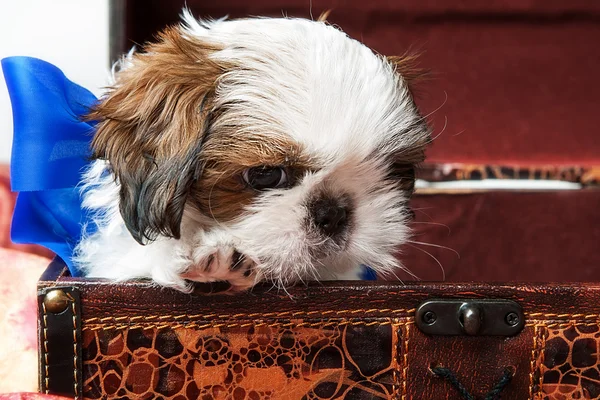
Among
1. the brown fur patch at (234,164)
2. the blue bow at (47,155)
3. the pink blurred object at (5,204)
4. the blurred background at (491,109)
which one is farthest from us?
the blurred background at (491,109)

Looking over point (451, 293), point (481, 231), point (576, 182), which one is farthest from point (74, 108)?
point (576, 182)

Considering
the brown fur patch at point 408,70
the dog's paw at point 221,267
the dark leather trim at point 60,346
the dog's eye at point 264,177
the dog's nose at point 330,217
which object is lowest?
the dark leather trim at point 60,346

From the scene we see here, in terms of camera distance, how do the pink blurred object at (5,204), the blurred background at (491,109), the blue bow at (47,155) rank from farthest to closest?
the blurred background at (491,109) → the pink blurred object at (5,204) → the blue bow at (47,155)

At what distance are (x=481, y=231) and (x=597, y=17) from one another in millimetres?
660

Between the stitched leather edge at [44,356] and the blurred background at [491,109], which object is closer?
the stitched leather edge at [44,356]

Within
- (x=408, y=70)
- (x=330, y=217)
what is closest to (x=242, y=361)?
(x=330, y=217)

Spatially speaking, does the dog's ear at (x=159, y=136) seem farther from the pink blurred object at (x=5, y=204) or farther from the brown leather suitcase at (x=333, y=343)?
the pink blurred object at (x=5, y=204)

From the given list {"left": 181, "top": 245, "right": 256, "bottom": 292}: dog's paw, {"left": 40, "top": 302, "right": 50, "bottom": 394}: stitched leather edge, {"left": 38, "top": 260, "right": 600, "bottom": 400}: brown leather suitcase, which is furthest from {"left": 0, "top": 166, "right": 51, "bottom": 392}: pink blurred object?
{"left": 181, "top": 245, "right": 256, "bottom": 292}: dog's paw

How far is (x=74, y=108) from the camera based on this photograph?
1.07m

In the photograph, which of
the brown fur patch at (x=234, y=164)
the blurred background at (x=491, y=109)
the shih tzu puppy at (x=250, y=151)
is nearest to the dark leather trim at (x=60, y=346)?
the shih tzu puppy at (x=250, y=151)

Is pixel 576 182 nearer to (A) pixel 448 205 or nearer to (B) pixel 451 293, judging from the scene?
(A) pixel 448 205

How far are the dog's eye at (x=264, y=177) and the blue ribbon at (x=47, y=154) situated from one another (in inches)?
10.4

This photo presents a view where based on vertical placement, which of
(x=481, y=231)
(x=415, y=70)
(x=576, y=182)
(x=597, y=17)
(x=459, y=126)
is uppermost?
(x=597, y=17)

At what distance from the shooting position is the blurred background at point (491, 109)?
1743mm
